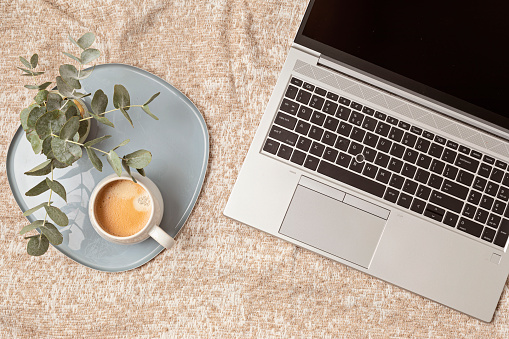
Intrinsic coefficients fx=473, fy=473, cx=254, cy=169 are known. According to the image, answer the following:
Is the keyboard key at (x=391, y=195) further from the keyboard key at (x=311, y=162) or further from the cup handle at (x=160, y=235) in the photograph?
the cup handle at (x=160, y=235)

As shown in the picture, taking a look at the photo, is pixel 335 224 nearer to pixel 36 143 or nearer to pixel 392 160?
pixel 392 160

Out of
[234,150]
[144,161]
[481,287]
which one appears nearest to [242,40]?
[234,150]

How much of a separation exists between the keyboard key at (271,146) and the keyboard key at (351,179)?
0.08 meters

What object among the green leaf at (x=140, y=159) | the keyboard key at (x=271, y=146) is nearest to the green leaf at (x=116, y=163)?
the green leaf at (x=140, y=159)

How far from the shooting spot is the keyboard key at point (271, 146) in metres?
0.76

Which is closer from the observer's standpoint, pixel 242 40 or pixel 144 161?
pixel 144 161

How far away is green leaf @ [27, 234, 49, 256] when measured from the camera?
0.67 meters

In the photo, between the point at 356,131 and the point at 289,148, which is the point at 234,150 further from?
the point at 356,131

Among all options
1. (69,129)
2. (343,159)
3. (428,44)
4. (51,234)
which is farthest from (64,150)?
(428,44)

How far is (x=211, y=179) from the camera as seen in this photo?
31.1 inches

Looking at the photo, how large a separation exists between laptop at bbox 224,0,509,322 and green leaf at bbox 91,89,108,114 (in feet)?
0.77

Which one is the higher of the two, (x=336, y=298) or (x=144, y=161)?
(x=144, y=161)

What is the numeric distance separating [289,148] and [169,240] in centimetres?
24

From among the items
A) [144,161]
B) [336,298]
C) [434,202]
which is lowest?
[336,298]
